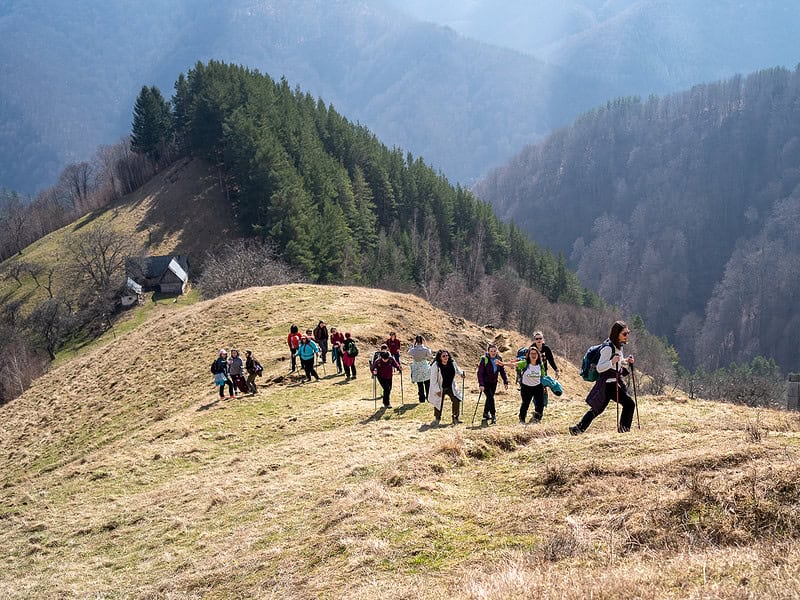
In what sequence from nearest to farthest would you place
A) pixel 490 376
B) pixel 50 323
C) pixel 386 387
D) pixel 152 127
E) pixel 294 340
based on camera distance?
pixel 490 376, pixel 386 387, pixel 294 340, pixel 50 323, pixel 152 127

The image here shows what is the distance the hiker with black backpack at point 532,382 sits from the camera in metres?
15.1

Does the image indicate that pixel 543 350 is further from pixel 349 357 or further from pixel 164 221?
pixel 164 221

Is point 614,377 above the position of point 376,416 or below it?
above

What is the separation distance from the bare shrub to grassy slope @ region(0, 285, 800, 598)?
111 ft

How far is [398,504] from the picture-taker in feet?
33.9

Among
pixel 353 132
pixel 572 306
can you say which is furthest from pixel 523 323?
pixel 353 132

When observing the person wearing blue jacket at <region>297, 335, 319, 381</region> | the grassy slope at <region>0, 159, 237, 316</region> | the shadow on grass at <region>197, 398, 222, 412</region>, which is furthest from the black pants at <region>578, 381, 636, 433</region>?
the grassy slope at <region>0, 159, 237, 316</region>

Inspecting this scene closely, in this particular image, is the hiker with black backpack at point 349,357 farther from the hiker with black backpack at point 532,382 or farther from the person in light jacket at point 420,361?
the hiker with black backpack at point 532,382

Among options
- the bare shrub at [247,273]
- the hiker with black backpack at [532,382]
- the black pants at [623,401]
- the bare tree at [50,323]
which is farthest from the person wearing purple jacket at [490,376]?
the bare tree at [50,323]

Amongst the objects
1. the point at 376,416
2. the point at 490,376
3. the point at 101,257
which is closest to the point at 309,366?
the point at 376,416

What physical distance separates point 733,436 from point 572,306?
109 meters

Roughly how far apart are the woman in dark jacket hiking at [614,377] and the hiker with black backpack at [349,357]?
46.3 ft

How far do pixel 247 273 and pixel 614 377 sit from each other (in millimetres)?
52322

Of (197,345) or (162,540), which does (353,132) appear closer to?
(197,345)
